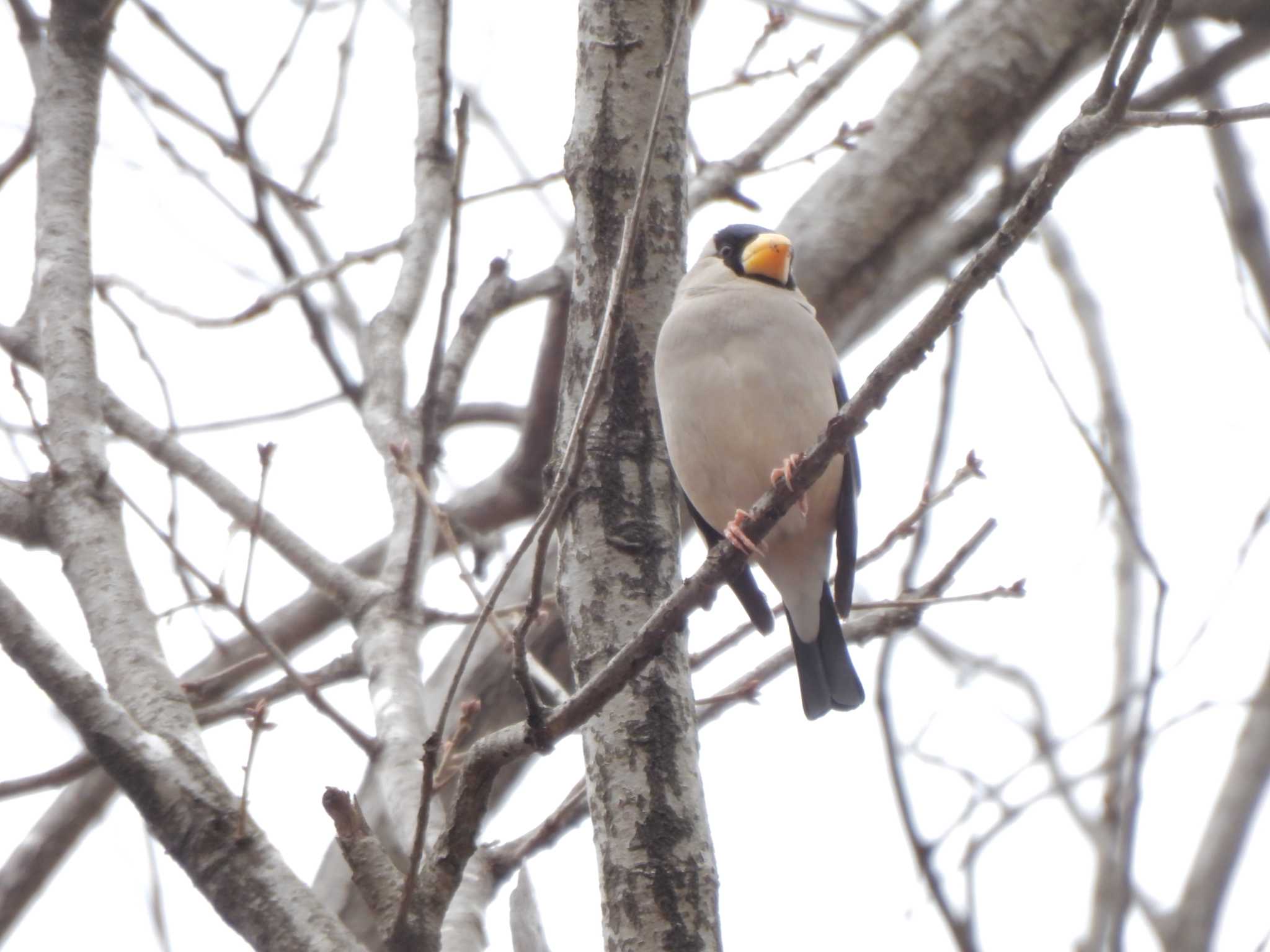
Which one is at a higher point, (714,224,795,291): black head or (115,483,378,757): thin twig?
(714,224,795,291): black head

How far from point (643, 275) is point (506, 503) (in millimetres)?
2235

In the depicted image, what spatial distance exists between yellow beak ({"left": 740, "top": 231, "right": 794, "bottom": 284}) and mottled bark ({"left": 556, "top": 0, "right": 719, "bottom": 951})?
1.33 m

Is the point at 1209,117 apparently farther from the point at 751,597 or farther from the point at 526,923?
the point at 751,597

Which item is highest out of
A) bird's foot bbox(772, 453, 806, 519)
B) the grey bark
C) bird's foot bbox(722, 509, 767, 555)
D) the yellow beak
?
the yellow beak

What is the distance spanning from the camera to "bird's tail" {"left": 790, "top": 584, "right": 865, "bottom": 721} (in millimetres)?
4113

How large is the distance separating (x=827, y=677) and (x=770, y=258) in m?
1.36

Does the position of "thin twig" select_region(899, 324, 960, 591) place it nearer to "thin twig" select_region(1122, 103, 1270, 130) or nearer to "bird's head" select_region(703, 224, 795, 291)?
"thin twig" select_region(1122, 103, 1270, 130)

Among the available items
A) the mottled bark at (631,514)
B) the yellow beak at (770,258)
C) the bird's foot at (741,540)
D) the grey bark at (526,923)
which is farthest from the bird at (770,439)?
the grey bark at (526,923)

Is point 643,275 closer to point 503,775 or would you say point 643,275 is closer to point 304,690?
point 304,690

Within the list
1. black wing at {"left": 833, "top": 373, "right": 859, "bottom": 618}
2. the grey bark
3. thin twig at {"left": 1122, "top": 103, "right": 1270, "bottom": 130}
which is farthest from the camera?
black wing at {"left": 833, "top": 373, "right": 859, "bottom": 618}

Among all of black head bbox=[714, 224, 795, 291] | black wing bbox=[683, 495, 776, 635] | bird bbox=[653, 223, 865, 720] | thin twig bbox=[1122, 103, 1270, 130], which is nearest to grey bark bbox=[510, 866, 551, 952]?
bird bbox=[653, 223, 865, 720]

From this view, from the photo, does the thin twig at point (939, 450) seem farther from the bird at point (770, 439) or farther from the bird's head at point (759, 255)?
the bird's head at point (759, 255)

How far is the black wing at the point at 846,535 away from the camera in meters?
4.03

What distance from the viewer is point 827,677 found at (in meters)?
4.14
